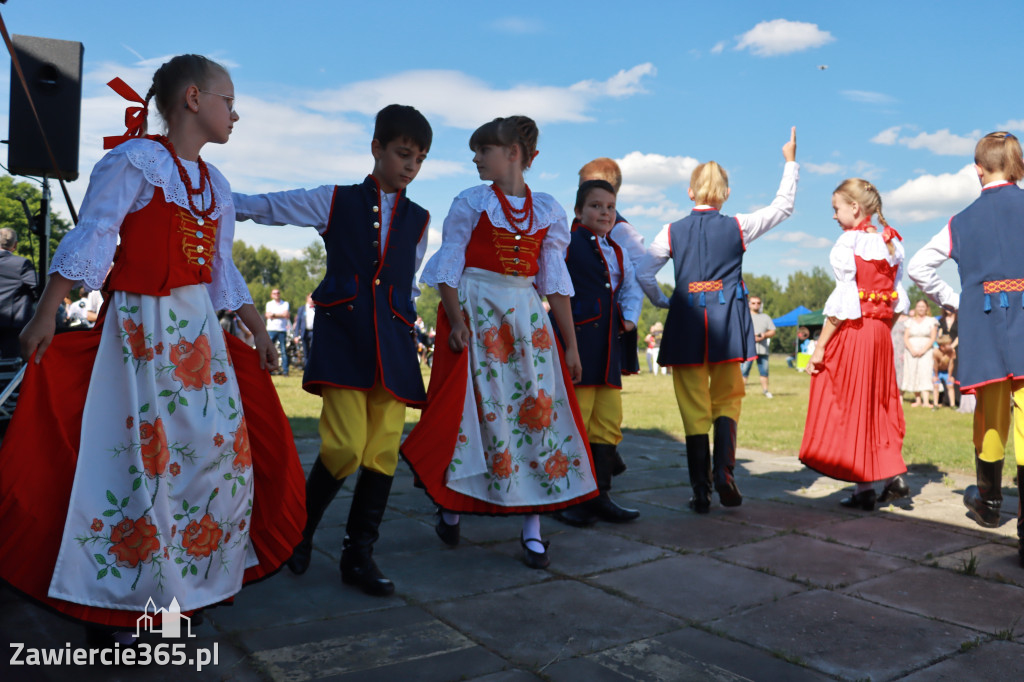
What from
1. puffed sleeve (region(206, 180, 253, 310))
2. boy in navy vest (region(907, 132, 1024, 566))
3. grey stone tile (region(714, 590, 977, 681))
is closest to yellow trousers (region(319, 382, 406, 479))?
puffed sleeve (region(206, 180, 253, 310))

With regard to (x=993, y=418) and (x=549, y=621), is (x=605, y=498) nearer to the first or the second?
(x=549, y=621)

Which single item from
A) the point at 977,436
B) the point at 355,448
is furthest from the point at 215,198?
the point at 977,436

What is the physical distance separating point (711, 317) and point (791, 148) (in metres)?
1.12

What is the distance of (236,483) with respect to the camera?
101 inches

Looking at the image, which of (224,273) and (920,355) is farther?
(920,355)

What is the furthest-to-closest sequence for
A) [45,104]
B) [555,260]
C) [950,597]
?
[45,104], [555,260], [950,597]

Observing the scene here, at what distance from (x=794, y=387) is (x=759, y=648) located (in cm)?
1649

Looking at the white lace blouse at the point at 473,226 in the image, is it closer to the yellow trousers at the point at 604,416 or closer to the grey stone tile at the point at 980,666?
the yellow trousers at the point at 604,416

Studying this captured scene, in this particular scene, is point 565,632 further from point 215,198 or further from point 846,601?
point 215,198

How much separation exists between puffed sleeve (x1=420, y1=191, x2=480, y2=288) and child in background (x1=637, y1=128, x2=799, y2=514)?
155 centimetres

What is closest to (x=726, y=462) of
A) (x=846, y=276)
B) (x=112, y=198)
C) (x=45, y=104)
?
(x=846, y=276)

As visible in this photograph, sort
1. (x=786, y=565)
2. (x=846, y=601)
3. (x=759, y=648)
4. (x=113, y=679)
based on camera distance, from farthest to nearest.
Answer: (x=786, y=565), (x=846, y=601), (x=759, y=648), (x=113, y=679)

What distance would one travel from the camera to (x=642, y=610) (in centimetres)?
281

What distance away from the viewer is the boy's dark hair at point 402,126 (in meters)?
3.19
